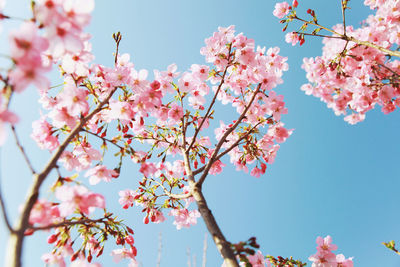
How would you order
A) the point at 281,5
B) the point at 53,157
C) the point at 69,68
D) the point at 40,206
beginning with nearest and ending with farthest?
the point at 40,206 → the point at 53,157 → the point at 69,68 → the point at 281,5

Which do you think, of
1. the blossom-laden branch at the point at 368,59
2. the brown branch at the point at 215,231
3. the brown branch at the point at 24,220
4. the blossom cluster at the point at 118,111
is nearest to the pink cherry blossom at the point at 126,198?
the blossom cluster at the point at 118,111

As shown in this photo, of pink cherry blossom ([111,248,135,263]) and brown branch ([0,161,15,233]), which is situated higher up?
pink cherry blossom ([111,248,135,263])

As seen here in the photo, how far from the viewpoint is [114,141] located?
89.7 inches

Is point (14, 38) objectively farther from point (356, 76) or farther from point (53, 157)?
point (356, 76)

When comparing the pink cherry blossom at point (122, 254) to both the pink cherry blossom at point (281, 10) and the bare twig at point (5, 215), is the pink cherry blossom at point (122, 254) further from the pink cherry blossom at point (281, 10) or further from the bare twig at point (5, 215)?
the pink cherry blossom at point (281, 10)

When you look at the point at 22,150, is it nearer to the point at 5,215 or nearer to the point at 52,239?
the point at 5,215

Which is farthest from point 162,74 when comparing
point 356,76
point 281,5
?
point 356,76

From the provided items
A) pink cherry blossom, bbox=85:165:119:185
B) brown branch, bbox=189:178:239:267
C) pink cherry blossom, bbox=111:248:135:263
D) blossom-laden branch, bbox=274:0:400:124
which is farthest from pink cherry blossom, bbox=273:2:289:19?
pink cherry blossom, bbox=111:248:135:263

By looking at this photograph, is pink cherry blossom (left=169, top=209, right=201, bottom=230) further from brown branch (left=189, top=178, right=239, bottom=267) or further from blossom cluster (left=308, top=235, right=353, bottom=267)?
blossom cluster (left=308, top=235, right=353, bottom=267)

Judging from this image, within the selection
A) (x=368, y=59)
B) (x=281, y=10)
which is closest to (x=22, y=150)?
(x=281, y=10)

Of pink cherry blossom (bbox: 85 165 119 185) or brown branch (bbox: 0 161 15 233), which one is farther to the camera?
pink cherry blossom (bbox: 85 165 119 185)

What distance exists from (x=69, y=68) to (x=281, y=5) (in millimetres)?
3828

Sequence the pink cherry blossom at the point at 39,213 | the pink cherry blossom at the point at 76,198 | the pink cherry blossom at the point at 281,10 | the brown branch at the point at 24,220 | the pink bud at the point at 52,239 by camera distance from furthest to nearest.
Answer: the pink cherry blossom at the point at 281,10
the pink bud at the point at 52,239
the pink cherry blossom at the point at 76,198
the pink cherry blossom at the point at 39,213
the brown branch at the point at 24,220

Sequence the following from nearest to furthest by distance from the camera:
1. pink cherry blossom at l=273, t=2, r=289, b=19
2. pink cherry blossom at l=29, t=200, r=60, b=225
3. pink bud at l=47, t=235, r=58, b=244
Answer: pink cherry blossom at l=29, t=200, r=60, b=225 < pink bud at l=47, t=235, r=58, b=244 < pink cherry blossom at l=273, t=2, r=289, b=19
